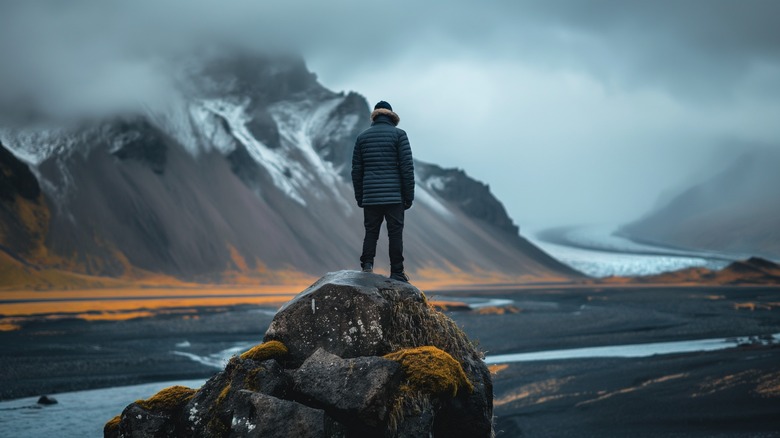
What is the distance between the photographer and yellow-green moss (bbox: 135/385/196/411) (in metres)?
8.43

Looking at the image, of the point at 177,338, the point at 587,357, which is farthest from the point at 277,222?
the point at 587,357

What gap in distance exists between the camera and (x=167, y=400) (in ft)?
28.0

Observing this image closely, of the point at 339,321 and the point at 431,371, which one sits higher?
the point at 339,321

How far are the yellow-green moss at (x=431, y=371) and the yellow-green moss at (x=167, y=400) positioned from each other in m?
2.44

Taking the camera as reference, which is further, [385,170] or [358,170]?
[358,170]

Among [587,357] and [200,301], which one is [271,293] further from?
[587,357]

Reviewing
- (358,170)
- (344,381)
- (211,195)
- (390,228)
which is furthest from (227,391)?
(211,195)

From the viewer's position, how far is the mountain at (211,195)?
101 meters

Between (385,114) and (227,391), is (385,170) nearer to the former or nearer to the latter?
(385,114)

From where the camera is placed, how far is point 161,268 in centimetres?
10619

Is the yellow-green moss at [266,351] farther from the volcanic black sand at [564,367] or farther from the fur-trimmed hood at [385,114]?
the fur-trimmed hood at [385,114]

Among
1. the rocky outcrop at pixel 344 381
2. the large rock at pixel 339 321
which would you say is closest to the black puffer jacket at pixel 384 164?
the rocky outcrop at pixel 344 381

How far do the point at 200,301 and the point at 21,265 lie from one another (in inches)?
931

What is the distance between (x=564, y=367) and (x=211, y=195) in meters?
104
